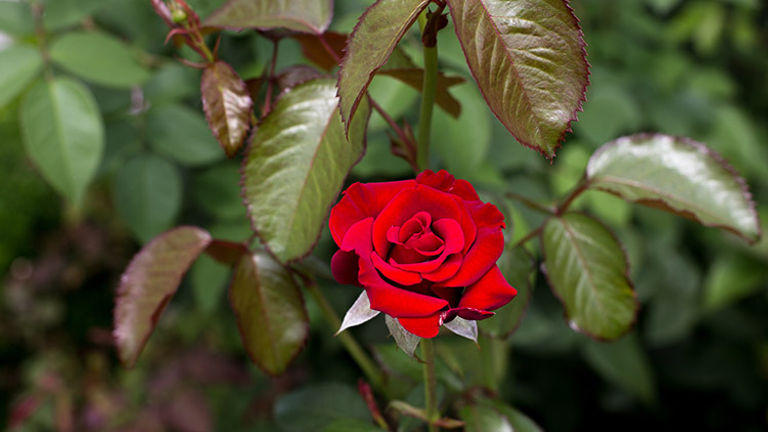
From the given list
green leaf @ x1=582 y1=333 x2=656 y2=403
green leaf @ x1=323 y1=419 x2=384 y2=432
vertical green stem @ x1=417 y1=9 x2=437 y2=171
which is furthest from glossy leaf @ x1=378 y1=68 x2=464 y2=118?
green leaf @ x1=582 y1=333 x2=656 y2=403

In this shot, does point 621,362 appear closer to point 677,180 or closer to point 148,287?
point 677,180

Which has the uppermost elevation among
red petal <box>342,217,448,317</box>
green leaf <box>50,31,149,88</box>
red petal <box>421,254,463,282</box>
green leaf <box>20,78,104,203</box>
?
red petal <box>421,254,463,282</box>

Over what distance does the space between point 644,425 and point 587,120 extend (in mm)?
781

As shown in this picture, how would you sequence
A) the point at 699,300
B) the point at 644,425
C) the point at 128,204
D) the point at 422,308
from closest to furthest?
the point at 422,308 → the point at 128,204 → the point at 699,300 → the point at 644,425

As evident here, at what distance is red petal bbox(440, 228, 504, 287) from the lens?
0.26 metres

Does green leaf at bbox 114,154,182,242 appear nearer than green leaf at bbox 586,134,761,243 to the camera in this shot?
No

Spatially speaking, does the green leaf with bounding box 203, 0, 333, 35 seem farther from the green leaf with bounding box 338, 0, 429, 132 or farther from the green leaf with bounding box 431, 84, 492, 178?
the green leaf with bounding box 431, 84, 492, 178

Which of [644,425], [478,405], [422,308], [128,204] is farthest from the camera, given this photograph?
[644,425]

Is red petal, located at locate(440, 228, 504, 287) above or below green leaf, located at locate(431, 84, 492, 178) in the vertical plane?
above

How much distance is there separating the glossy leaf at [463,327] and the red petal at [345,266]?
0.05m

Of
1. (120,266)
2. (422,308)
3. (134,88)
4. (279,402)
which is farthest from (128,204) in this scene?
(120,266)

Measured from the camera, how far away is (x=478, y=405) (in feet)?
1.44

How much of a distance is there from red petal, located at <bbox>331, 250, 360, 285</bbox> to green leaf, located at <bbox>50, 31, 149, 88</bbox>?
0.48m

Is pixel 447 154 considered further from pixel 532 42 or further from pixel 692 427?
pixel 692 427
